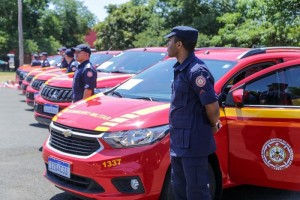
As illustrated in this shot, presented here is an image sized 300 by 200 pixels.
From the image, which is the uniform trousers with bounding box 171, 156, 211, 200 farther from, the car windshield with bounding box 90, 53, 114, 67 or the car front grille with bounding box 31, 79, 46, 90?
the car windshield with bounding box 90, 53, 114, 67

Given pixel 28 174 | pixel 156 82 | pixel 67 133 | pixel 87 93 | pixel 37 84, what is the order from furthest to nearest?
pixel 37 84 → pixel 87 93 → pixel 28 174 → pixel 156 82 → pixel 67 133

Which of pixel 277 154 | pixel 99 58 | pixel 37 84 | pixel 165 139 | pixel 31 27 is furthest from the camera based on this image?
pixel 31 27

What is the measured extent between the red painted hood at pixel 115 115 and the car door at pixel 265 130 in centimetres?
71

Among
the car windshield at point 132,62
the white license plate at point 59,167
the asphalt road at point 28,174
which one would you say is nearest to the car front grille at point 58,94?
the asphalt road at point 28,174

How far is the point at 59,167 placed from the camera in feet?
13.8

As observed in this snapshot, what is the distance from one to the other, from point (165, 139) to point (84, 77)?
2.67 m

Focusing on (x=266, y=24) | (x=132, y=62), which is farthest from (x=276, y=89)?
(x=266, y=24)

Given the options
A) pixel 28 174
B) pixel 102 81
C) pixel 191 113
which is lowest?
pixel 28 174

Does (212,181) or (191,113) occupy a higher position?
(191,113)

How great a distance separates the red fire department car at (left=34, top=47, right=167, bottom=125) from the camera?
784cm

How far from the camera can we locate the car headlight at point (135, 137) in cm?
385

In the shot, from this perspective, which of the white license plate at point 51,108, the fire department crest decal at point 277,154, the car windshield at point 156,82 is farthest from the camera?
the white license plate at point 51,108

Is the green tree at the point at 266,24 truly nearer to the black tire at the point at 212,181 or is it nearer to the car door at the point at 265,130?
the car door at the point at 265,130

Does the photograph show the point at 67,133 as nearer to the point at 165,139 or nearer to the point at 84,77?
the point at 165,139
